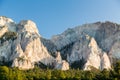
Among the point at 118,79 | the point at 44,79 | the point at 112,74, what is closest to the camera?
the point at 118,79

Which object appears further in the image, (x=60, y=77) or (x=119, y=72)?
(x=60, y=77)

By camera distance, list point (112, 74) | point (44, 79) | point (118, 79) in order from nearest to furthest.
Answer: point (118, 79) < point (112, 74) < point (44, 79)

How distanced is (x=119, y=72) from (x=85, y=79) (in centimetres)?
1282

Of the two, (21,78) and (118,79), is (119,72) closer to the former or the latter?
(118,79)

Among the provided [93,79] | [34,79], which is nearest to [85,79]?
[93,79]

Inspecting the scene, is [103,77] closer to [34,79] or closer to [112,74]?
[112,74]

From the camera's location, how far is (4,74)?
12381 centimetres

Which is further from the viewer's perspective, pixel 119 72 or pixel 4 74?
pixel 4 74

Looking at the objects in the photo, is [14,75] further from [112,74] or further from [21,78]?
[112,74]

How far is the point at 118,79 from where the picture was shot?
110 m

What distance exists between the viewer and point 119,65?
394ft

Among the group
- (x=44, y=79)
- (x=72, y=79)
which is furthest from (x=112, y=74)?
(x=44, y=79)

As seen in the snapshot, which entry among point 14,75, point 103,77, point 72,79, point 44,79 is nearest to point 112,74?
point 103,77

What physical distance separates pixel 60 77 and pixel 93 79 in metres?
14.9
